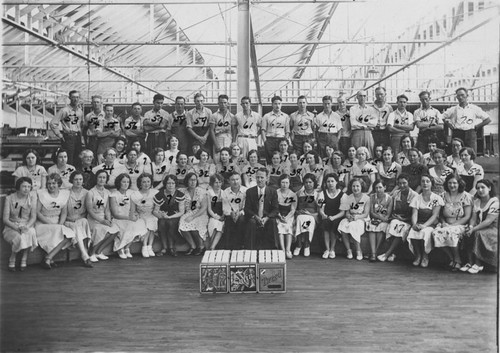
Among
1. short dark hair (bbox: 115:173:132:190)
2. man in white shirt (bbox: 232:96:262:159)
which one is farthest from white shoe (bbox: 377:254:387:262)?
short dark hair (bbox: 115:173:132:190)

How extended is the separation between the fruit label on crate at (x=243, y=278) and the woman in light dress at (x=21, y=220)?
7.13ft

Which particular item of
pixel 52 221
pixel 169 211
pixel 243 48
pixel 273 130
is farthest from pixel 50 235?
pixel 243 48

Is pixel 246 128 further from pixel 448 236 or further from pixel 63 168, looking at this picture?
pixel 448 236

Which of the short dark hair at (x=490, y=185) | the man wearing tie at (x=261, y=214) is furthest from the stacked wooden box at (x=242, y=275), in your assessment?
the short dark hair at (x=490, y=185)

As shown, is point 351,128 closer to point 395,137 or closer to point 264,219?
point 395,137

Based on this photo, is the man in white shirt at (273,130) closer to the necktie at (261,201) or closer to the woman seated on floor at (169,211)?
the necktie at (261,201)

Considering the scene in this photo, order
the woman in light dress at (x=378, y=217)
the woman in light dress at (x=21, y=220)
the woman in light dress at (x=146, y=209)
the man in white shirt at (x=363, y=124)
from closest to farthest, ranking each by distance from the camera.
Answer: the woman in light dress at (x=21, y=220) → the woman in light dress at (x=378, y=217) → the woman in light dress at (x=146, y=209) → the man in white shirt at (x=363, y=124)

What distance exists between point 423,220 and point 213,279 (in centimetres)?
240

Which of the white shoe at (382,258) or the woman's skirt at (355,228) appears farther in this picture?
the woman's skirt at (355,228)

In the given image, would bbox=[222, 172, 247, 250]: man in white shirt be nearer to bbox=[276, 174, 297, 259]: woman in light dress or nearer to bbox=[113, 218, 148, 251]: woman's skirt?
bbox=[276, 174, 297, 259]: woman in light dress

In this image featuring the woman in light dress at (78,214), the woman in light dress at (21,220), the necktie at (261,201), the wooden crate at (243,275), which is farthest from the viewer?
the necktie at (261,201)

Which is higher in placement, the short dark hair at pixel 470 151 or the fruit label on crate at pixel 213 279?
the short dark hair at pixel 470 151

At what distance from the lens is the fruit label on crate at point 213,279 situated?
4.27m

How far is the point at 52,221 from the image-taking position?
17.2ft
